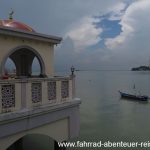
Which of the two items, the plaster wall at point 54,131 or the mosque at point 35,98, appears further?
the plaster wall at point 54,131

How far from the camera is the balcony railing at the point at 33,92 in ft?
18.8

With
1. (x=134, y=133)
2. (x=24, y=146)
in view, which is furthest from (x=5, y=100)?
(x=134, y=133)

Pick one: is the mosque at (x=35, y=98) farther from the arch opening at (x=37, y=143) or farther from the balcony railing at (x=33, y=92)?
the arch opening at (x=37, y=143)

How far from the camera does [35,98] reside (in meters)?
6.47

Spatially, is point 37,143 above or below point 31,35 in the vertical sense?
below

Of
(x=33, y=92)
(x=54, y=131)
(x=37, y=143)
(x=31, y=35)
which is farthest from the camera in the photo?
(x=37, y=143)

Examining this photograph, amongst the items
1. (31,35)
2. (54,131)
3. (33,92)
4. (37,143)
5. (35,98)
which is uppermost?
(31,35)

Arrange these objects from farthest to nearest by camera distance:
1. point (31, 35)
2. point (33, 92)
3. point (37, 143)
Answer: point (37, 143), point (31, 35), point (33, 92)

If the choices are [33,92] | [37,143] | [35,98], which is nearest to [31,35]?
[33,92]

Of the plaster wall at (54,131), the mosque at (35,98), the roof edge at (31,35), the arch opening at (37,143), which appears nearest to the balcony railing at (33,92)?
the mosque at (35,98)

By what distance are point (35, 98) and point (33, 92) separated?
18cm

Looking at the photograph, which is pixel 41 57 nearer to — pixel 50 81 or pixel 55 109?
pixel 50 81

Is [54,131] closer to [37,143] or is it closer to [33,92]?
[33,92]

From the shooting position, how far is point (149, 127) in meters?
19.5
